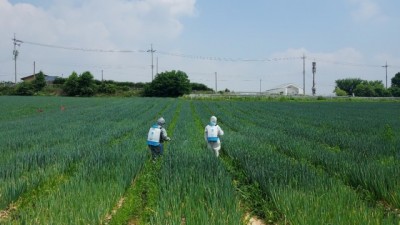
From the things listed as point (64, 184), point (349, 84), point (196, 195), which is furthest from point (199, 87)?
point (196, 195)

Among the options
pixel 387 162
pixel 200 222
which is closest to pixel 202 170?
pixel 200 222

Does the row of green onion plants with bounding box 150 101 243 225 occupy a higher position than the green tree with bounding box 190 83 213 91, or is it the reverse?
the green tree with bounding box 190 83 213 91

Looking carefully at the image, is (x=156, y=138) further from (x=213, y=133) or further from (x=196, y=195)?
(x=196, y=195)

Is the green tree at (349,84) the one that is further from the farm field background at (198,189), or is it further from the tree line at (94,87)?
the farm field background at (198,189)

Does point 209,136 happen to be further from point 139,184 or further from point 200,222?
point 200,222

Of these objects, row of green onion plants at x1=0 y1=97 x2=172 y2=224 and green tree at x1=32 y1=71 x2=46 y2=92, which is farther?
green tree at x1=32 y1=71 x2=46 y2=92

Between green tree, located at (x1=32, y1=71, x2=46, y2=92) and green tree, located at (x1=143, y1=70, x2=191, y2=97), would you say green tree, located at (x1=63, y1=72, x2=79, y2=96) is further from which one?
green tree, located at (x1=143, y1=70, x2=191, y2=97)

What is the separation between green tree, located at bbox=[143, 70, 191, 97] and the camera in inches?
2721

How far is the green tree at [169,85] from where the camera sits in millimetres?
69125

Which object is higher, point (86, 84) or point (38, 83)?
point (38, 83)

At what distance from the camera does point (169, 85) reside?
69.1 m

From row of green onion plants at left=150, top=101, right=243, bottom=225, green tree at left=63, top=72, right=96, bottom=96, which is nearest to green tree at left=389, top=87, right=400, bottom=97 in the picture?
green tree at left=63, top=72, right=96, bottom=96

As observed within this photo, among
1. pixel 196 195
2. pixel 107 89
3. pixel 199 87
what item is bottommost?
pixel 196 195

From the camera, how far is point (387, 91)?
9175 cm
